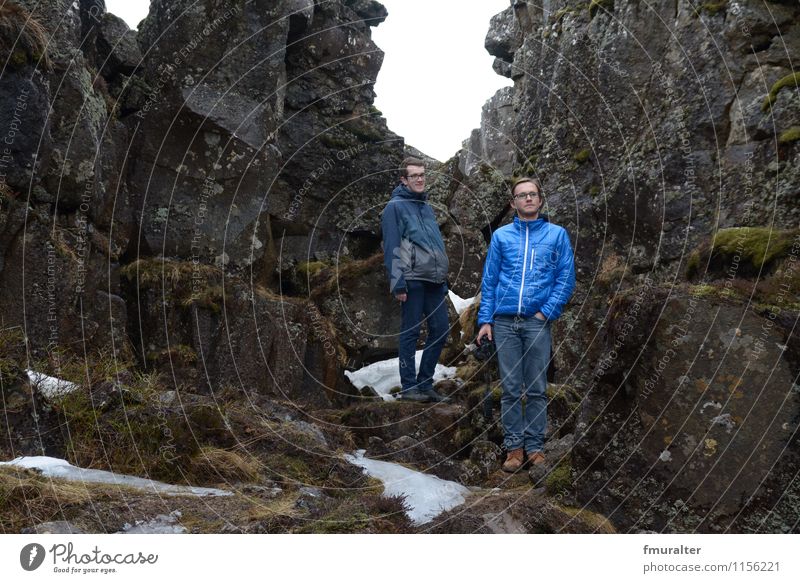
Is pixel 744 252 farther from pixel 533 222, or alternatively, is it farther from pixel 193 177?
pixel 193 177

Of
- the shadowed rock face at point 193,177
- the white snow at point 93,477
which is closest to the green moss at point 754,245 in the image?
the white snow at point 93,477

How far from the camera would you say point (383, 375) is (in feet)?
45.4

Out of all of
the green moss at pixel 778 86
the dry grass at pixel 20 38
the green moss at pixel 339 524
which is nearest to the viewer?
the green moss at pixel 339 524

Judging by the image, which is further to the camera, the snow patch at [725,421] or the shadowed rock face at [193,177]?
the shadowed rock face at [193,177]

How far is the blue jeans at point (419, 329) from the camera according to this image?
9.87m

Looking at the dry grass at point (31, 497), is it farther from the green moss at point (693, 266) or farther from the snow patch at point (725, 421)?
the green moss at point (693, 266)

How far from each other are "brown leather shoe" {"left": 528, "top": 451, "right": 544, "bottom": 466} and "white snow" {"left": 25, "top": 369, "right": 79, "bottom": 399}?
15.8 ft

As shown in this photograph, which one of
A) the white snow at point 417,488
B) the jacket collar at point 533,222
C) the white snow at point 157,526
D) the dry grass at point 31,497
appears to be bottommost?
the white snow at point 417,488

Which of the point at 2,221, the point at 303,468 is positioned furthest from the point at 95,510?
the point at 2,221

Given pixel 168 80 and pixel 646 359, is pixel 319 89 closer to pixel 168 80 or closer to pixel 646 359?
pixel 168 80

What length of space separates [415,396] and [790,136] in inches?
248

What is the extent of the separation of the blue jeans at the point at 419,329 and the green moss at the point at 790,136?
5117 mm

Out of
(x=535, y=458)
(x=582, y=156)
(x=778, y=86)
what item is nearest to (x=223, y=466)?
(x=535, y=458)

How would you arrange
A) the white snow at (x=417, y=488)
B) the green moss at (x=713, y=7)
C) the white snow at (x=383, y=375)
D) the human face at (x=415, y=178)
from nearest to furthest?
1. the white snow at (x=417, y=488)
2. the human face at (x=415, y=178)
3. the green moss at (x=713, y=7)
4. the white snow at (x=383, y=375)
